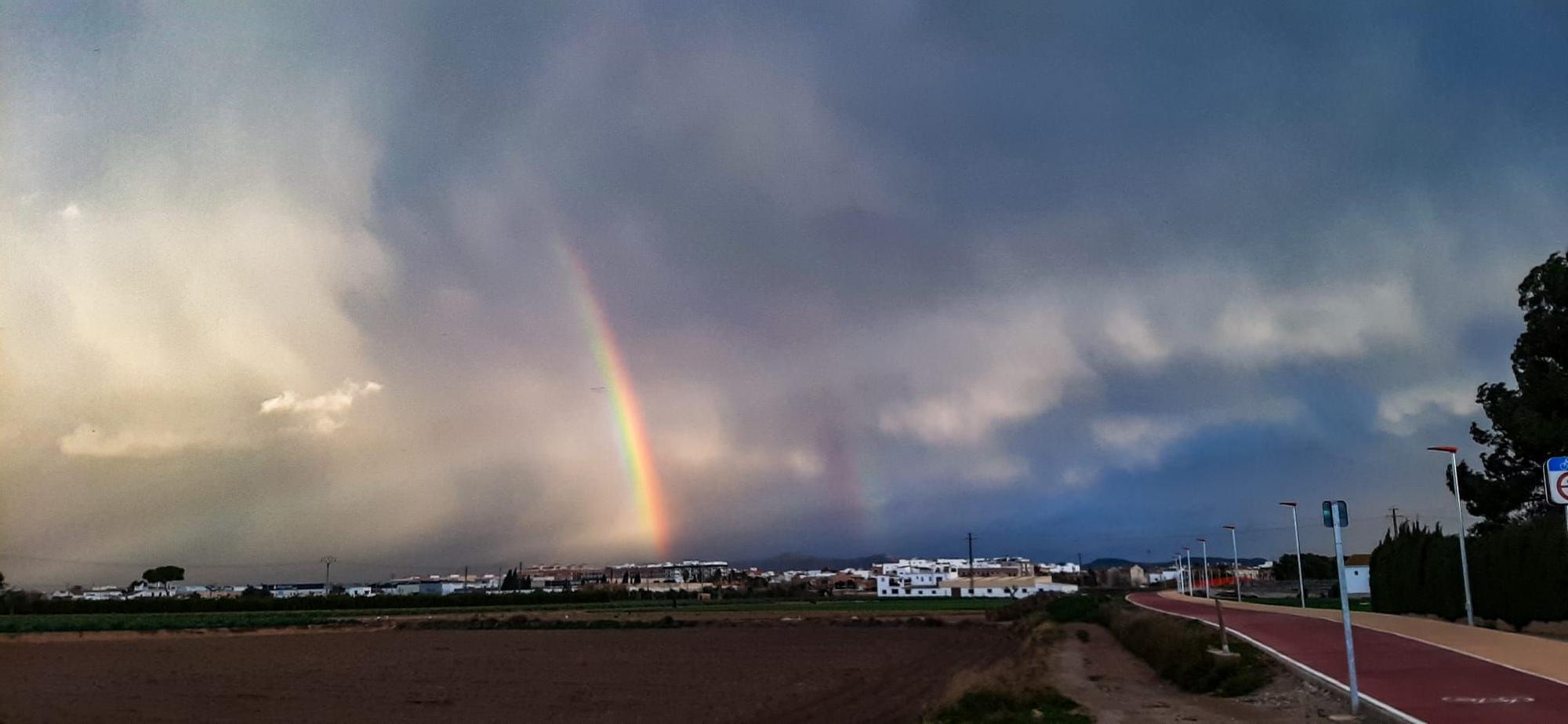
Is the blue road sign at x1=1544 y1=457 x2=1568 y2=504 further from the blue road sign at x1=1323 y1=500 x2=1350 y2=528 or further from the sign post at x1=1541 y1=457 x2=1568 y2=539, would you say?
the blue road sign at x1=1323 y1=500 x2=1350 y2=528

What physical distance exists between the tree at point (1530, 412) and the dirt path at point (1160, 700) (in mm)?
15526

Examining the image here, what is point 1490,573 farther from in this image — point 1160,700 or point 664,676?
point 664,676

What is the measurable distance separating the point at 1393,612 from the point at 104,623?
93.8 m

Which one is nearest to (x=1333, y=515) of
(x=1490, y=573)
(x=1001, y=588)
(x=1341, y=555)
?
(x=1341, y=555)

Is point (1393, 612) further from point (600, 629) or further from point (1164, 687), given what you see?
point (600, 629)

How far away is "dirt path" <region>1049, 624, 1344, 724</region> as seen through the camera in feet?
55.4

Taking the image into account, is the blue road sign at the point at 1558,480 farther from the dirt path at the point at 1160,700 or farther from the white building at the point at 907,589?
the white building at the point at 907,589

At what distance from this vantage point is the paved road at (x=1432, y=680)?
13.4 metres

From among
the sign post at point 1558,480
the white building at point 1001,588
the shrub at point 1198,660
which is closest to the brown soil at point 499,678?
the shrub at point 1198,660

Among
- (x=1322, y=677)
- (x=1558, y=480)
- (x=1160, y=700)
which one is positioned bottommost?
(x=1160, y=700)

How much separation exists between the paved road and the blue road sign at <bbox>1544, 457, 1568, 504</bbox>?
14.3 ft

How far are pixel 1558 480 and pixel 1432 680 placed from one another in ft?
31.3

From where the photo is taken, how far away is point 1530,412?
1412 inches

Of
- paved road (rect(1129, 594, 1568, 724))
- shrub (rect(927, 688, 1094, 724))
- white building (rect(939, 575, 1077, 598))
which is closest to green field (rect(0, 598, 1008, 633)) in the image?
white building (rect(939, 575, 1077, 598))
